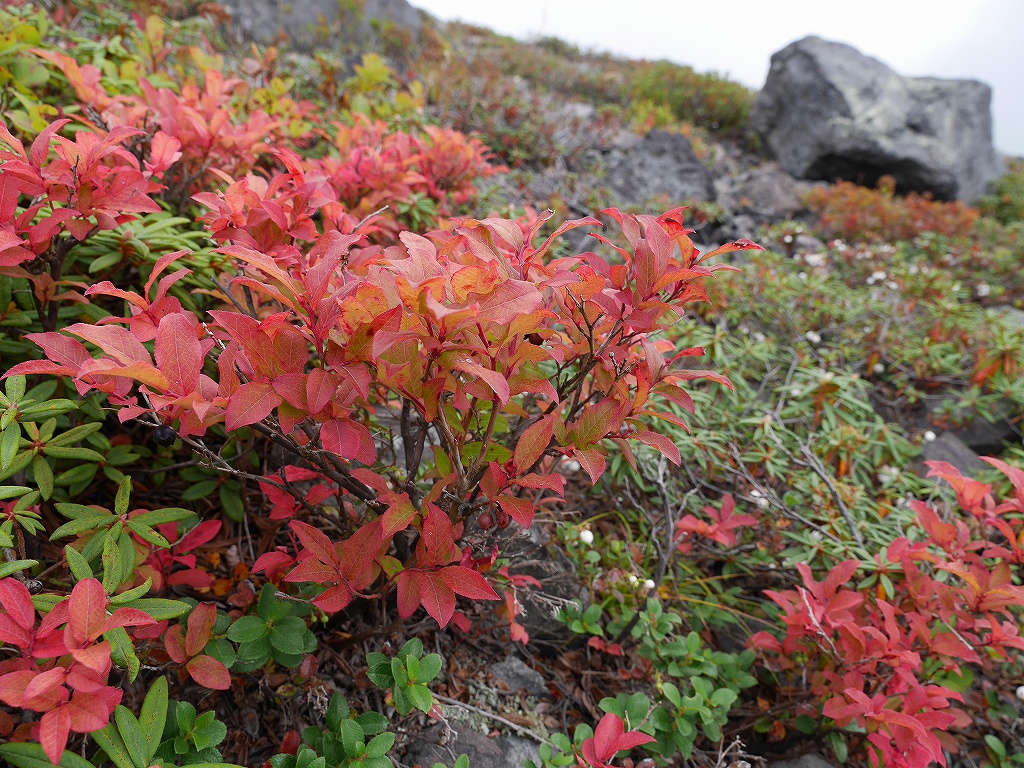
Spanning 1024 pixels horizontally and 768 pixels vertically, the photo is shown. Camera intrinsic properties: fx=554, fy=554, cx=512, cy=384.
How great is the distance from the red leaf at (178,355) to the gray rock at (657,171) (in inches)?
207

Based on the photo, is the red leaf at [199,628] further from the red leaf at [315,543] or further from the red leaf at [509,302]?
the red leaf at [509,302]

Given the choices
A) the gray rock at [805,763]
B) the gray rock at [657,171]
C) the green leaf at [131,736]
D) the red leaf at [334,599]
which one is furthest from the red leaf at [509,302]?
the gray rock at [657,171]

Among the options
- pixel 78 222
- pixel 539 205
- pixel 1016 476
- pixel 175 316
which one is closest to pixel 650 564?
pixel 1016 476

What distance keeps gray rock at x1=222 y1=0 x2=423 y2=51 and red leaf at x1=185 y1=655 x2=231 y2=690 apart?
275 inches

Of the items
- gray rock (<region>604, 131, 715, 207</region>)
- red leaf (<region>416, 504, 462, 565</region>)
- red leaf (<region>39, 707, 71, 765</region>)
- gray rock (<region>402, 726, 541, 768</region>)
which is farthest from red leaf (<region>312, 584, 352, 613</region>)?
gray rock (<region>604, 131, 715, 207</region>)

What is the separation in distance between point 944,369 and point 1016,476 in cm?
208

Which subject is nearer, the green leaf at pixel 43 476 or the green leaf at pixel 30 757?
the green leaf at pixel 30 757

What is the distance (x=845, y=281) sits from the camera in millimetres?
4816

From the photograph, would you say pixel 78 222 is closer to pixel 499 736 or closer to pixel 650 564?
pixel 499 736

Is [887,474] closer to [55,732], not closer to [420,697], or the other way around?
[420,697]

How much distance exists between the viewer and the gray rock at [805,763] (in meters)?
1.58

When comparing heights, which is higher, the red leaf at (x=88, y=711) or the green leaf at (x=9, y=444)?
the green leaf at (x=9, y=444)

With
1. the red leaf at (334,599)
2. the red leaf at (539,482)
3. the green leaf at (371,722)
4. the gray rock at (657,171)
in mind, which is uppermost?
the gray rock at (657,171)

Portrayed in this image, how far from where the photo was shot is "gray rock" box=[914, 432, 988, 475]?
8.89 feet
